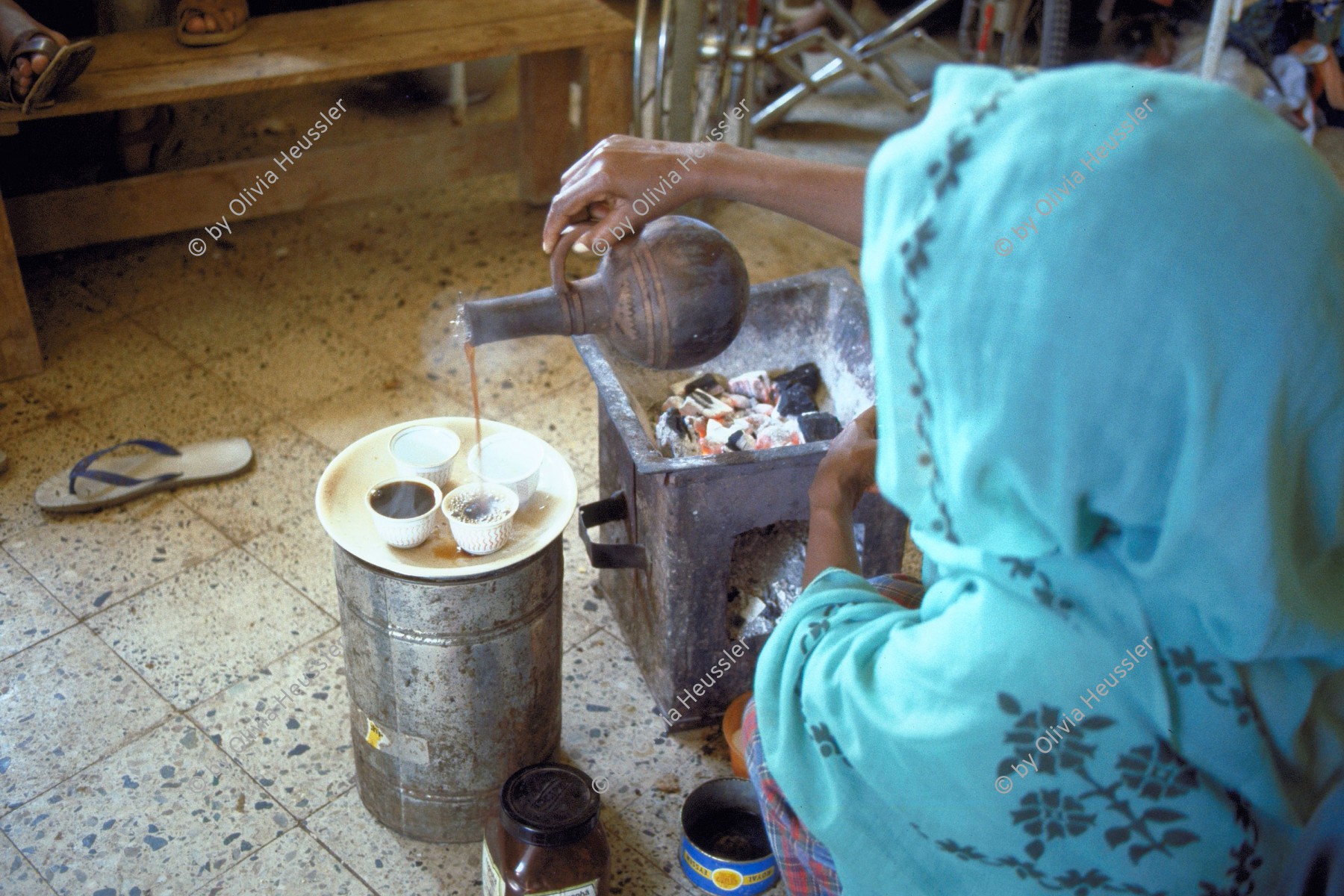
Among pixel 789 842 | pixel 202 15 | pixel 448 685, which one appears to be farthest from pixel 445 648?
pixel 202 15

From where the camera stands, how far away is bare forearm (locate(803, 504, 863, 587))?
5.60 feet

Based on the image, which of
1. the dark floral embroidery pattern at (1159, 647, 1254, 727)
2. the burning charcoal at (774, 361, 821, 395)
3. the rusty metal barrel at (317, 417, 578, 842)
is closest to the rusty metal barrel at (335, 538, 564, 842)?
the rusty metal barrel at (317, 417, 578, 842)

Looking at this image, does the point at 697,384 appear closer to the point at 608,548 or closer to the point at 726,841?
the point at 608,548

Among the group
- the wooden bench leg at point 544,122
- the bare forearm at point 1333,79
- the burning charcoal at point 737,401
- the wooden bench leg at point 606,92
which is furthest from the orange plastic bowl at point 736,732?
the bare forearm at point 1333,79

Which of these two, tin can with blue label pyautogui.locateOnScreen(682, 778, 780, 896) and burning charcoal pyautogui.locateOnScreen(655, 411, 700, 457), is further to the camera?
burning charcoal pyautogui.locateOnScreen(655, 411, 700, 457)

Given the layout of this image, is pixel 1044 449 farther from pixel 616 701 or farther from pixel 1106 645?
pixel 616 701

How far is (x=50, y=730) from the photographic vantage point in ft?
7.89

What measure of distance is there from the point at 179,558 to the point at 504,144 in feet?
7.15

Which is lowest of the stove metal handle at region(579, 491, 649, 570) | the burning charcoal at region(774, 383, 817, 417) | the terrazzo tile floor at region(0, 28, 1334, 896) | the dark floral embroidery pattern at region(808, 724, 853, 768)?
the terrazzo tile floor at region(0, 28, 1334, 896)

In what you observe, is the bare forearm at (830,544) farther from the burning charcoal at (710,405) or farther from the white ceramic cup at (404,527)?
the burning charcoal at (710,405)

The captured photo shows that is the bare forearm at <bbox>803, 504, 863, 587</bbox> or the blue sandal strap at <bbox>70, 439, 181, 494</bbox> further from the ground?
the bare forearm at <bbox>803, 504, 863, 587</bbox>

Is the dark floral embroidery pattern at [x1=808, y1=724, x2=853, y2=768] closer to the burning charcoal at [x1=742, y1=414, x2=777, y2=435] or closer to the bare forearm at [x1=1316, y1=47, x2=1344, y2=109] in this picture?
the burning charcoal at [x1=742, y1=414, x2=777, y2=435]

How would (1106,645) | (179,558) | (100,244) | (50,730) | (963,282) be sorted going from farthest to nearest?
1. (100,244)
2. (179,558)
3. (50,730)
4. (1106,645)
5. (963,282)

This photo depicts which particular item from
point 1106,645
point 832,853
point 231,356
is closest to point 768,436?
point 832,853
